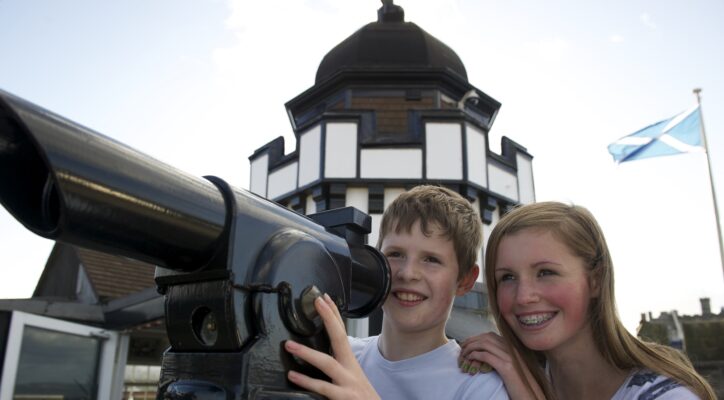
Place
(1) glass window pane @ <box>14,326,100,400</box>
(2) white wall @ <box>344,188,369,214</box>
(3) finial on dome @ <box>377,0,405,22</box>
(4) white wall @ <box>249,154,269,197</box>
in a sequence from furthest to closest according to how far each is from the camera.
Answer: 1. (3) finial on dome @ <box>377,0,405,22</box>
2. (4) white wall @ <box>249,154,269,197</box>
3. (2) white wall @ <box>344,188,369,214</box>
4. (1) glass window pane @ <box>14,326,100,400</box>

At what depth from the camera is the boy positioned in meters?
1.39

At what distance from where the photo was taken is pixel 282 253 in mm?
802

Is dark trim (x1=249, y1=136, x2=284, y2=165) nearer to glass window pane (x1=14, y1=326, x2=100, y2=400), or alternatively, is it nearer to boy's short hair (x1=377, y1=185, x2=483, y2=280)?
glass window pane (x1=14, y1=326, x2=100, y2=400)

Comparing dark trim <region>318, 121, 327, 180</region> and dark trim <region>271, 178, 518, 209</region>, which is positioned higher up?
dark trim <region>318, 121, 327, 180</region>

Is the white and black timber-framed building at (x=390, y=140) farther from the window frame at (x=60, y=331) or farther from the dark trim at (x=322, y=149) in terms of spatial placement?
the window frame at (x=60, y=331)

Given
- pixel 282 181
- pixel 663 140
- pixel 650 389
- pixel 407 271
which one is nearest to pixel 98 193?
pixel 407 271

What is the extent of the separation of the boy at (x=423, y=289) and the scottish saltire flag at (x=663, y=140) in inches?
344

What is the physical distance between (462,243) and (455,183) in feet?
18.1

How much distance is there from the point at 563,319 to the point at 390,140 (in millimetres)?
5723

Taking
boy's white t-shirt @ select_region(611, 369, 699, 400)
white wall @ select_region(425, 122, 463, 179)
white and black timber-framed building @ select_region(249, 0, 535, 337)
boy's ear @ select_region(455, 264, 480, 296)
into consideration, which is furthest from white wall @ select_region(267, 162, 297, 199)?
boy's white t-shirt @ select_region(611, 369, 699, 400)

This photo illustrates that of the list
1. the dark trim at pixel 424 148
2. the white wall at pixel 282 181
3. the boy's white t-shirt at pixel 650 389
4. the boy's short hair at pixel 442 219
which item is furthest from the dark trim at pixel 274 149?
the boy's white t-shirt at pixel 650 389

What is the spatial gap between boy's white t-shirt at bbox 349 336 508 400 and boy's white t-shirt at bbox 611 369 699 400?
37cm

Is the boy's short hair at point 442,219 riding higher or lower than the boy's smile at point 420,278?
higher

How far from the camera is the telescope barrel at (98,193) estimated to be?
23.2 inches
